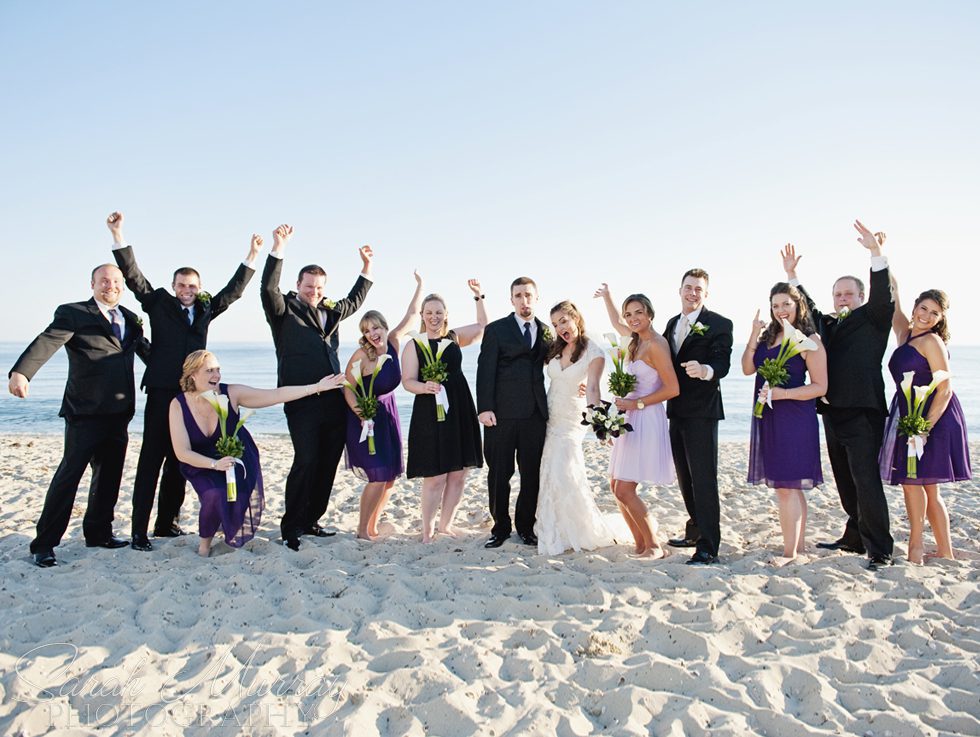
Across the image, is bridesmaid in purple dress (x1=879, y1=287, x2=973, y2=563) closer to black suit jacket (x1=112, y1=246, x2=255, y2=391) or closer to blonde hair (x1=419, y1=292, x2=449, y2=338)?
blonde hair (x1=419, y1=292, x2=449, y2=338)

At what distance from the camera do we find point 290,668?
A: 12.0ft

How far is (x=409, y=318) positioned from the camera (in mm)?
6781

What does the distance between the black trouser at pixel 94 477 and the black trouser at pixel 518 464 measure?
3.06m

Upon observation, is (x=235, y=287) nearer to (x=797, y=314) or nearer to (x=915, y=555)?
(x=797, y=314)

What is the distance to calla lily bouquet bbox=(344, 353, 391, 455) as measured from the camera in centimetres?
620

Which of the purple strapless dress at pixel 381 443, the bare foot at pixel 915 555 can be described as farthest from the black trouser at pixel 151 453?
the bare foot at pixel 915 555

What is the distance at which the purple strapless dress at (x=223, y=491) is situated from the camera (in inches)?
224

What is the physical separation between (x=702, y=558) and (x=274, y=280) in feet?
14.0

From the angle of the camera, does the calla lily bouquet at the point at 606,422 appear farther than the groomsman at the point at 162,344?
No

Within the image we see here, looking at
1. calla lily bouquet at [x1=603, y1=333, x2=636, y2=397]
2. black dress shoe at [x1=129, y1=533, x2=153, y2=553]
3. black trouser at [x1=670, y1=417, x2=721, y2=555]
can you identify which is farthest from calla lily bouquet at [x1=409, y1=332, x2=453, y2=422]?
black dress shoe at [x1=129, y1=533, x2=153, y2=553]

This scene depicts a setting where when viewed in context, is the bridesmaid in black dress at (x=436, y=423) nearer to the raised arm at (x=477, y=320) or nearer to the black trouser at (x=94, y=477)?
the raised arm at (x=477, y=320)

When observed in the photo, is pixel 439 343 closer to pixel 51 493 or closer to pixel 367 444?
pixel 367 444

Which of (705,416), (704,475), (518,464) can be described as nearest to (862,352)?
(705,416)

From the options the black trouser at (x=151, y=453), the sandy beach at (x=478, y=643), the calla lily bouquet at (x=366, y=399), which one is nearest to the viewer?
the sandy beach at (x=478, y=643)
